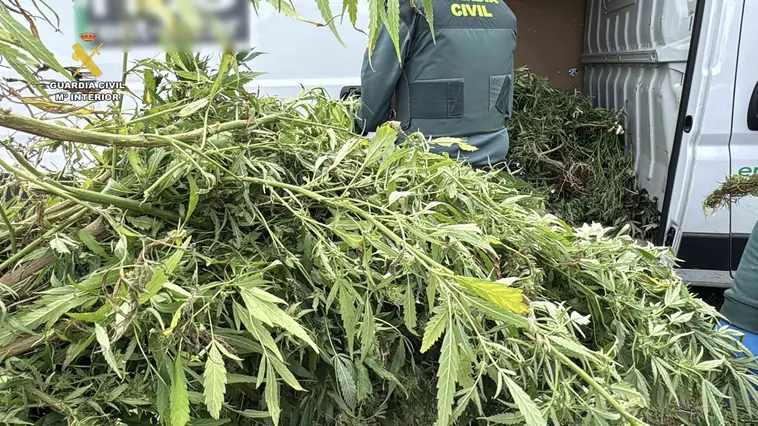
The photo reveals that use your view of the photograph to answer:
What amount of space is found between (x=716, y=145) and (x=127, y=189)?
8.94ft

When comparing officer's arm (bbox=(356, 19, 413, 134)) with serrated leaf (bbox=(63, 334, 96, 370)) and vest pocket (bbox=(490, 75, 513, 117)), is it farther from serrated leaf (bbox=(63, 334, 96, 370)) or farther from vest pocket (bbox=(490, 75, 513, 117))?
serrated leaf (bbox=(63, 334, 96, 370))

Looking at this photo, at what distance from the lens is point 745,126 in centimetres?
266

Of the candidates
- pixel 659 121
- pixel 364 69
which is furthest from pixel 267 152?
pixel 659 121

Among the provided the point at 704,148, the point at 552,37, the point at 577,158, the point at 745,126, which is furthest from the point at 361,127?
the point at 552,37

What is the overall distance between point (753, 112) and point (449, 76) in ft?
4.56

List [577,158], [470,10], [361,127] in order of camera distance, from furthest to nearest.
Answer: [577,158] < [470,10] < [361,127]

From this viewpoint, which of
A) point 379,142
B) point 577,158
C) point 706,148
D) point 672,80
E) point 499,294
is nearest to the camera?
point 499,294

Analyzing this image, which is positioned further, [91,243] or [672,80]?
[672,80]

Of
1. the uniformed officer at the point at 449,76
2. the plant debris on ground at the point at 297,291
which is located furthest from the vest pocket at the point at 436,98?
the plant debris on ground at the point at 297,291

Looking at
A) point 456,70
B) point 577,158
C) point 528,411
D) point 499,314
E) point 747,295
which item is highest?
point 456,70

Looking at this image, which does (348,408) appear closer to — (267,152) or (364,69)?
(267,152)

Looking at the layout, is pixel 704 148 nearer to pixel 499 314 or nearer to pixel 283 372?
pixel 499 314

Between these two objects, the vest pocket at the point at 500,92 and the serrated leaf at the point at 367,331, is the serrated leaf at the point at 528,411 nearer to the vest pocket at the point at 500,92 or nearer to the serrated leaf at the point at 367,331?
the serrated leaf at the point at 367,331

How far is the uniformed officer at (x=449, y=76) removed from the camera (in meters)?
2.46
